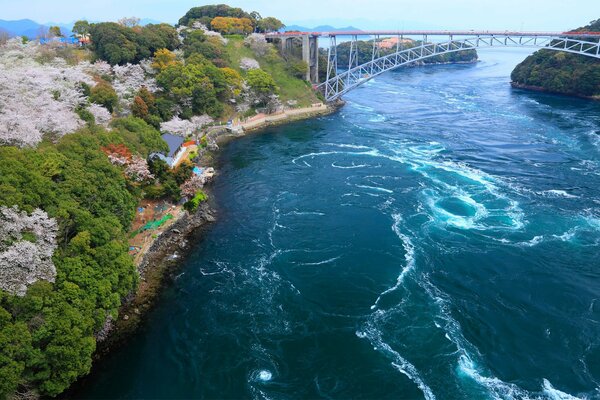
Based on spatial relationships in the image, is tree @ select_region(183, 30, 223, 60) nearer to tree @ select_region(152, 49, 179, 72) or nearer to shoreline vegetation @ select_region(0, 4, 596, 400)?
shoreline vegetation @ select_region(0, 4, 596, 400)

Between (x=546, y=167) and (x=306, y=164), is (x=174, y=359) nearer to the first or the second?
(x=306, y=164)

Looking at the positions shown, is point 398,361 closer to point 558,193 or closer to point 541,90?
point 558,193

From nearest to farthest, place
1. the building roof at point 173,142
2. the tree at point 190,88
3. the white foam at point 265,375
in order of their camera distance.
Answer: the white foam at point 265,375, the building roof at point 173,142, the tree at point 190,88

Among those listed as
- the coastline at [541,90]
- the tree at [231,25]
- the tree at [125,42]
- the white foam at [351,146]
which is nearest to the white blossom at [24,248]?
the white foam at [351,146]

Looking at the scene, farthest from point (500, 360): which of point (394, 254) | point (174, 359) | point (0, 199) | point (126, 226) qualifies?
point (0, 199)

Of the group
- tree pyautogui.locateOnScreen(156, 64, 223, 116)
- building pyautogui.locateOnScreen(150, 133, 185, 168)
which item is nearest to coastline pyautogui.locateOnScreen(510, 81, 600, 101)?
tree pyautogui.locateOnScreen(156, 64, 223, 116)

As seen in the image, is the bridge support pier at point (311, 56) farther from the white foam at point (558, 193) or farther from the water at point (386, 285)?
the white foam at point (558, 193)

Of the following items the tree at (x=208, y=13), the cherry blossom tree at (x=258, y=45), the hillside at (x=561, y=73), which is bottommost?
the hillside at (x=561, y=73)
